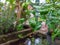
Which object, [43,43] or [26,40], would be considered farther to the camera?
[26,40]

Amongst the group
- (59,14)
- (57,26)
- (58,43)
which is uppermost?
(59,14)

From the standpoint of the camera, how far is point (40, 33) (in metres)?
1.81

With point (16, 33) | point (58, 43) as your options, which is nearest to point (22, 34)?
point (16, 33)

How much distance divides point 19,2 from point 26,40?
50 centimetres

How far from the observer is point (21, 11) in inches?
82.4

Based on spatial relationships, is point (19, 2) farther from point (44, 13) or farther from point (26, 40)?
point (44, 13)

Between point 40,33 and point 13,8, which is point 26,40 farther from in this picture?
point 13,8

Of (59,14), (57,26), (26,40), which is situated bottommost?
(26,40)

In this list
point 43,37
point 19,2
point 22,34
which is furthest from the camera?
point 19,2

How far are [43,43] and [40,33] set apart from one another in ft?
0.95

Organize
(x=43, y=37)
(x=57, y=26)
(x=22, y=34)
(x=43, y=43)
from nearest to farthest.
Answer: (x=57, y=26) < (x=43, y=43) < (x=43, y=37) < (x=22, y=34)

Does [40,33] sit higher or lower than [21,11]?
lower

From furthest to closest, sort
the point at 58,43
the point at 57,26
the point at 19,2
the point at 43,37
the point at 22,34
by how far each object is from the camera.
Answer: the point at 19,2 < the point at 22,34 < the point at 43,37 < the point at 58,43 < the point at 57,26

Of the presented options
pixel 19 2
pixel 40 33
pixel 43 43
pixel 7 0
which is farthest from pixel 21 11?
pixel 43 43
